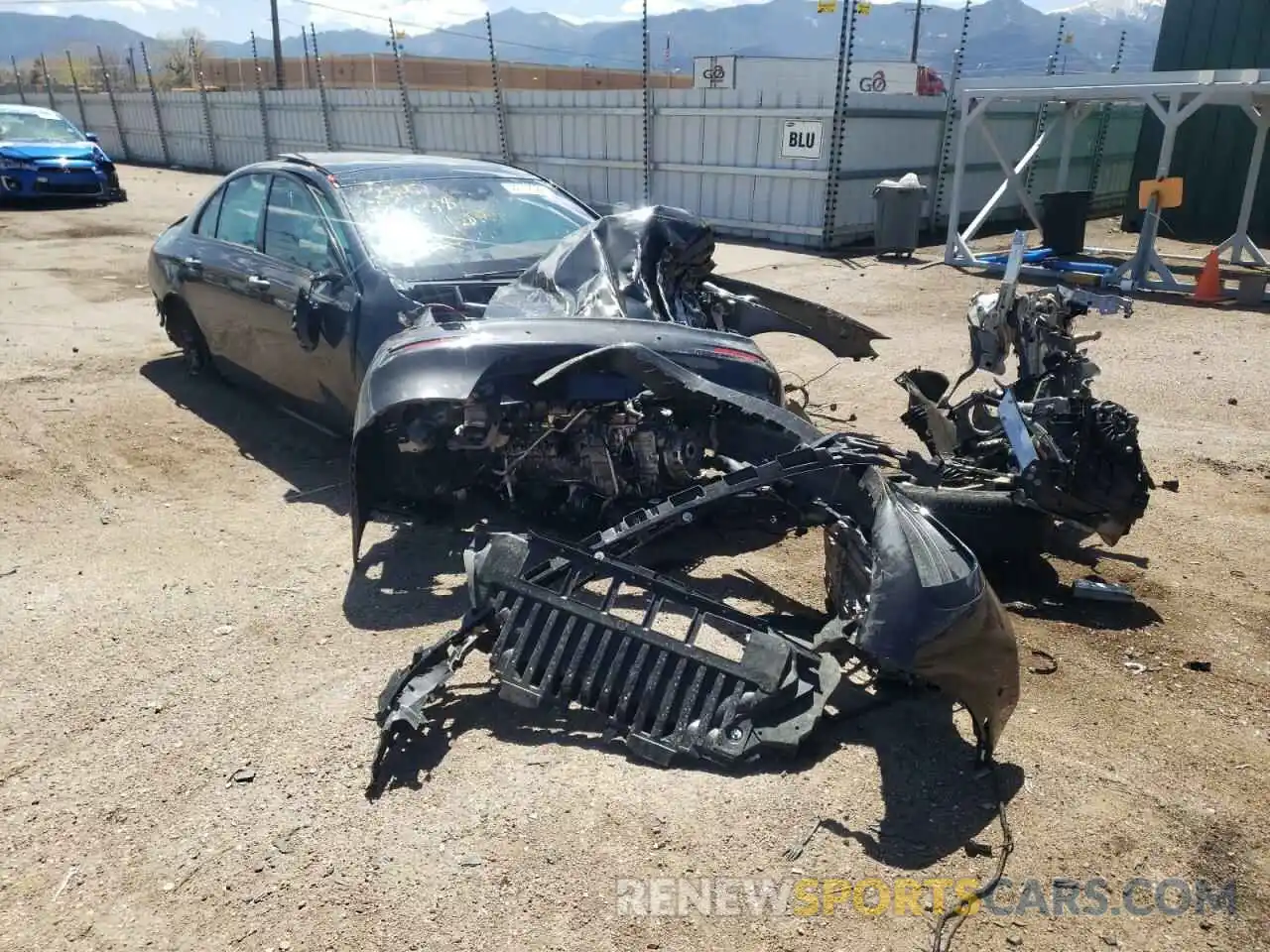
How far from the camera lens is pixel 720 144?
14.0 meters

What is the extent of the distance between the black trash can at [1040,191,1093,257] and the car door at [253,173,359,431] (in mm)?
10954

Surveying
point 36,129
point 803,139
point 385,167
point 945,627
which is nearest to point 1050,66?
point 803,139

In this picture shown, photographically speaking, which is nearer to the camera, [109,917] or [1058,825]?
[109,917]

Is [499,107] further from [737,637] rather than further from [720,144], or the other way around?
[737,637]

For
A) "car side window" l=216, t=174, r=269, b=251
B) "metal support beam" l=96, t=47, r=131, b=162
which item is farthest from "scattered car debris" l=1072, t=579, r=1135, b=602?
"metal support beam" l=96, t=47, r=131, b=162

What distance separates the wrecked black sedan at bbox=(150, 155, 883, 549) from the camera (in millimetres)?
3805

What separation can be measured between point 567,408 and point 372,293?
135cm

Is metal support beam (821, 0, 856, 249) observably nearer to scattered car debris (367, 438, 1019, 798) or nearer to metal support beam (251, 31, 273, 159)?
scattered car debris (367, 438, 1019, 798)

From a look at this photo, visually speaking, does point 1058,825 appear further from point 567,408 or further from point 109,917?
point 109,917

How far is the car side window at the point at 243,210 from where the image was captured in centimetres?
574

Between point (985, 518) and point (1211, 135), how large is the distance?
15.6 metres

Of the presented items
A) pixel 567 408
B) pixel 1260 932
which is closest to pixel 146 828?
pixel 567 408

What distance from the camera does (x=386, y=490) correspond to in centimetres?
420

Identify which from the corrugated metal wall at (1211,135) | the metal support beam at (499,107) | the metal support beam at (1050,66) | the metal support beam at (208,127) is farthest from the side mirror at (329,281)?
the metal support beam at (208,127)
